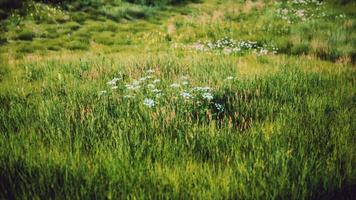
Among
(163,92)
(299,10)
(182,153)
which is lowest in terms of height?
(182,153)

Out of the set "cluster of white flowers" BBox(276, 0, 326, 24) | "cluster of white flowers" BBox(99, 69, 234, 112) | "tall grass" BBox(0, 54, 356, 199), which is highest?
"cluster of white flowers" BBox(276, 0, 326, 24)

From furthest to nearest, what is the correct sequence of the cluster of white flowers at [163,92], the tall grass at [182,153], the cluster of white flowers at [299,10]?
the cluster of white flowers at [299,10] < the cluster of white flowers at [163,92] < the tall grass at [182,153]

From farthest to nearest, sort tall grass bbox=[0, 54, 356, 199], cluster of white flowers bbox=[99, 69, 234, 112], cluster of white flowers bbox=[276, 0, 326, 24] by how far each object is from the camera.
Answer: cluster of white flowers bbox=[276, 0, 326, 24], cluster of white flowers bbox=[99, 69, 234, 112], tall grass bbox=[0, 54, 356, 199]

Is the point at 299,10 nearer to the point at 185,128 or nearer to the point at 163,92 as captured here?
the point at 163,92

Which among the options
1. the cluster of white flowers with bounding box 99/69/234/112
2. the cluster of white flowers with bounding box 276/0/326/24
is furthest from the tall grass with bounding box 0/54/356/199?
the cluster of white flowers with bounding box 276/0/326/24

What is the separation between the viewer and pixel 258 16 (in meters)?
17.3

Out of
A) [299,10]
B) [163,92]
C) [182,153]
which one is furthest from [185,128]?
[299,10]

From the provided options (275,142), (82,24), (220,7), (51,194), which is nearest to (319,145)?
(275,142)

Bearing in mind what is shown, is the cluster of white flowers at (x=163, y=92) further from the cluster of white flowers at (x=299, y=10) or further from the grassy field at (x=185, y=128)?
the cluster of white flowers at (x=299, y=10)

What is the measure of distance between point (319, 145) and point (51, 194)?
2611mm

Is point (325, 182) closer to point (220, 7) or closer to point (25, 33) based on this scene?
point (25, 33)

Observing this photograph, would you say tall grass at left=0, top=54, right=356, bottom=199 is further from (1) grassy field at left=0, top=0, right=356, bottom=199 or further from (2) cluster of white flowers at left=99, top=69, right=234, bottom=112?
(2) cluster of white flowers at left=99, top=69, right=234, bottom=112

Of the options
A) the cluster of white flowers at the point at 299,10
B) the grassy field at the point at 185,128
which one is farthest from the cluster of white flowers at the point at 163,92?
the cluster of white flowers at the point at 299,10

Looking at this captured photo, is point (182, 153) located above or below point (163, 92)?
below
